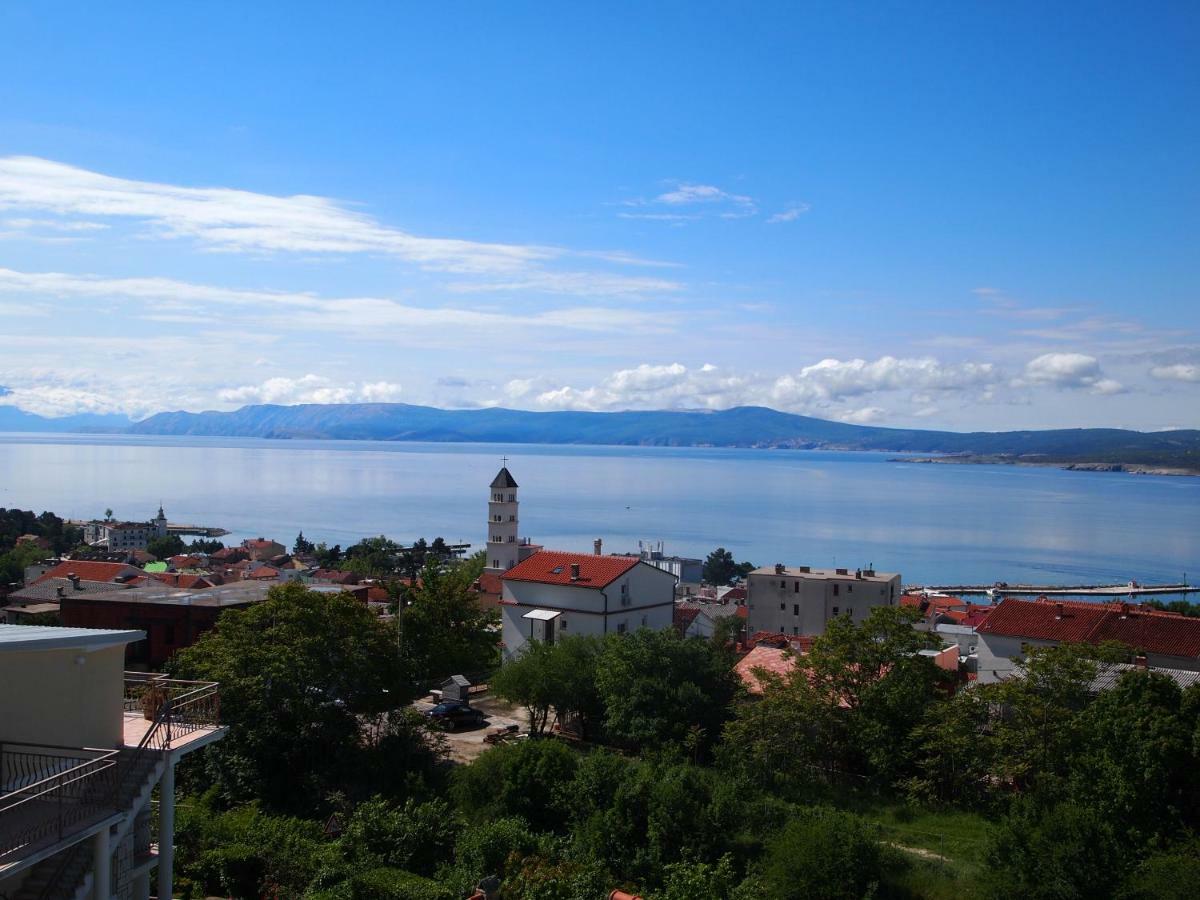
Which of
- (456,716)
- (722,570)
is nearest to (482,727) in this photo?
(456,716)

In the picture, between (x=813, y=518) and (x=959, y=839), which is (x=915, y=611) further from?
(x=813, y=518)

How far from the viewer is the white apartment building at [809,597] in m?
42.6

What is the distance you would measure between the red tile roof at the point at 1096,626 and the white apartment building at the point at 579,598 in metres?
9.75

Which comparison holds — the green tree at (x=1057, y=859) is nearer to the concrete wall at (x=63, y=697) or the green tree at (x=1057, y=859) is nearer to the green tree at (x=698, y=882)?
the green tree at (x=698, y=882)

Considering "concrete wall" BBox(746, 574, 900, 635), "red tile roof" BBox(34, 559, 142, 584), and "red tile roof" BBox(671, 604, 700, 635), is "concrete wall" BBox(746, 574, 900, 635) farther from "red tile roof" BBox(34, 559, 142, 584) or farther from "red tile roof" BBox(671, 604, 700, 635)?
"red tile roof" BBox(34, 559, 142, 584)

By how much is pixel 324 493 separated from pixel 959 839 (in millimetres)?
158163

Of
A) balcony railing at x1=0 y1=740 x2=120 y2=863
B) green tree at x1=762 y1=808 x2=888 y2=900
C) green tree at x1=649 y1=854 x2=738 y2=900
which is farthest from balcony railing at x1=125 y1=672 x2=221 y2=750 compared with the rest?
green tree at x1=762 y1=808 x2=888 y2=900

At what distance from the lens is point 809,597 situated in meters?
43.8

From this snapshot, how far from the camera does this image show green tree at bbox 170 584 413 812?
18.5 metres

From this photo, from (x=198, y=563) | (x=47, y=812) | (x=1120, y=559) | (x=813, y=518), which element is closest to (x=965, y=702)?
(x=47, y=812)

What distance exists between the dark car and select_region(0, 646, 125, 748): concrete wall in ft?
50.0

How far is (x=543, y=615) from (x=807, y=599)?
716 inches

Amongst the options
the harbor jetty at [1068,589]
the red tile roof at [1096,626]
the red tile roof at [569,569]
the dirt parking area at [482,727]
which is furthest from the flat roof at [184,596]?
the harbor jetty at [1068,589]

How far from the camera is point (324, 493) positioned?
166375 mm
